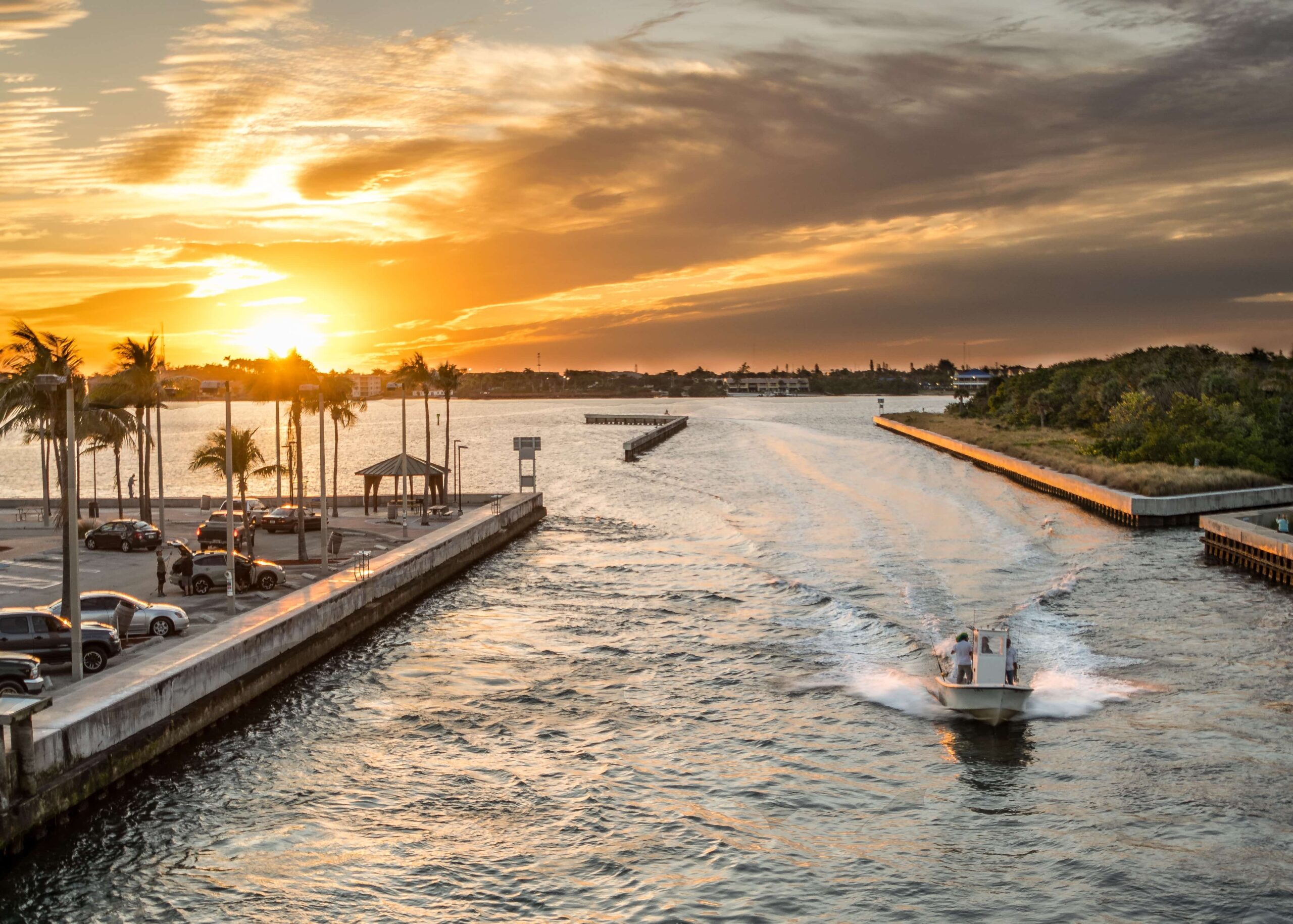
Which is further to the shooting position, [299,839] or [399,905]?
[299,839]

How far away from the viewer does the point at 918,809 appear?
73.5 feet

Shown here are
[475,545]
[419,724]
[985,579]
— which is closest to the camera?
[419,724]

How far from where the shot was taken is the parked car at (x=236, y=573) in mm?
39094

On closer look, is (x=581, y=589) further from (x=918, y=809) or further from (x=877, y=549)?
(x=918, y=809)

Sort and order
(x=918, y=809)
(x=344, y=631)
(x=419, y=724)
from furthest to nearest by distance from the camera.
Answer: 1. (x=344, y=631)
2. (x=419, y=724)
3. (x=918, y=809)

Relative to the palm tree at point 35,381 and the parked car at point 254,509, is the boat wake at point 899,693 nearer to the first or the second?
the palm tree at point 35,381

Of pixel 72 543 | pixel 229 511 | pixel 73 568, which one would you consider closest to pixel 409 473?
pixel 229 511

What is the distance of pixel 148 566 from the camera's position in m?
45.6

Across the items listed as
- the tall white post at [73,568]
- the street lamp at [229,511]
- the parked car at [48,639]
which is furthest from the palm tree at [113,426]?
the tall white post at [73,568]

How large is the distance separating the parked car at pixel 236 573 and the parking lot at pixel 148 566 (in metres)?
0.35

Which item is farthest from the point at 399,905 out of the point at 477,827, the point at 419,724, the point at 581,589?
the point at 581,589

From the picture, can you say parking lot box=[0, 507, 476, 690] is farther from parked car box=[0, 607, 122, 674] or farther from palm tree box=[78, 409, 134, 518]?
palm tree box=[78, 409, 134, 518]

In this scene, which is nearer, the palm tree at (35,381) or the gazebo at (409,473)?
the palm tree at (35,381)

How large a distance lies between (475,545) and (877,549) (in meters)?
21.3
